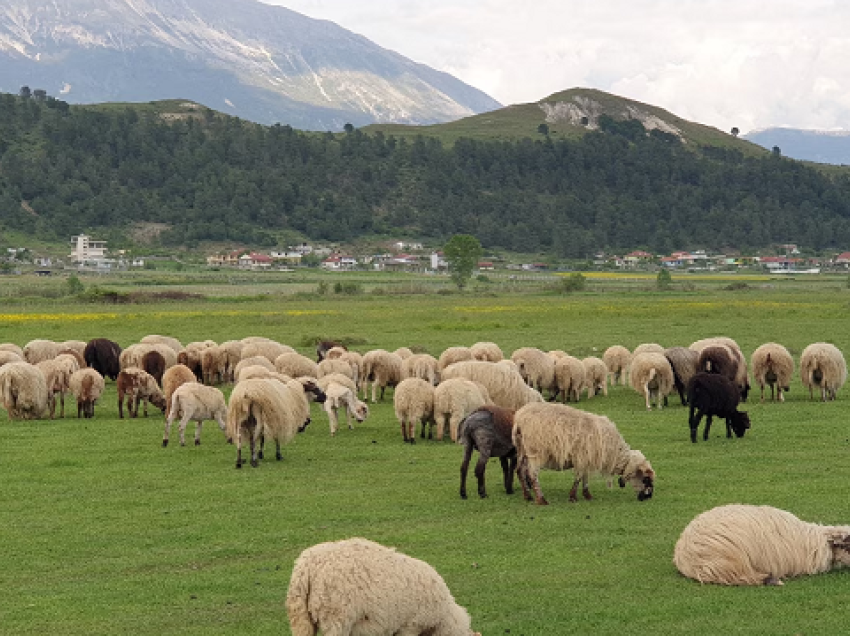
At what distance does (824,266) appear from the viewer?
184000mm

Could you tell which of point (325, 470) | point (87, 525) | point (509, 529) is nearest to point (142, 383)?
point (325, 470)

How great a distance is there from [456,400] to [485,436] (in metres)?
4.62

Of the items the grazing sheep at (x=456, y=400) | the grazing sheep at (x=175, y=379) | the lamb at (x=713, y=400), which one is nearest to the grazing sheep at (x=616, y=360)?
the lamb at (x=713, y=400)

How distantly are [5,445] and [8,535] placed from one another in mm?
8000

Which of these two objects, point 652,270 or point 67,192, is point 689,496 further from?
point 67,192

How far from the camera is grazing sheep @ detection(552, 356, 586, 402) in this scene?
27.8m

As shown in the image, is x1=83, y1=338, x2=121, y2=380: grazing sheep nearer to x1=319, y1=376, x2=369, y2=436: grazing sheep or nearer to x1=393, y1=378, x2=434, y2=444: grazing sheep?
x1=319, y1=376, x2=369, y2=436: grazing sheep

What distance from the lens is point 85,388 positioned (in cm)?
2588

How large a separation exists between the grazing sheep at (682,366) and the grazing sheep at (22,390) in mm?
15760

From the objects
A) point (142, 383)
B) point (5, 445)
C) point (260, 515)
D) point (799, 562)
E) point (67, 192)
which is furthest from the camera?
point (67, 192)

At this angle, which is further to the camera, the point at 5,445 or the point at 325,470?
the point at 5,445

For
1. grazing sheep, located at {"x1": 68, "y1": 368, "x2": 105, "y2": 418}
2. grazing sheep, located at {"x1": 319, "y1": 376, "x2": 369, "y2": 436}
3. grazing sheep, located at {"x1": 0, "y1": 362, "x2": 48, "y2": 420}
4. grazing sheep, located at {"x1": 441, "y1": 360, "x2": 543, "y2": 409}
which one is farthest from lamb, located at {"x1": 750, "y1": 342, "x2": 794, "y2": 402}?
grazing sheep, located at {"x1": 0, "y1": 362, "x2": 48, "y2": 420}

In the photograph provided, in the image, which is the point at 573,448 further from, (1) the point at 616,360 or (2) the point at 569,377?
(1) the point at 616,360

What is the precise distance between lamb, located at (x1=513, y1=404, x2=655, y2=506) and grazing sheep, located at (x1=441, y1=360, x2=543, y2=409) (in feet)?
22.3
